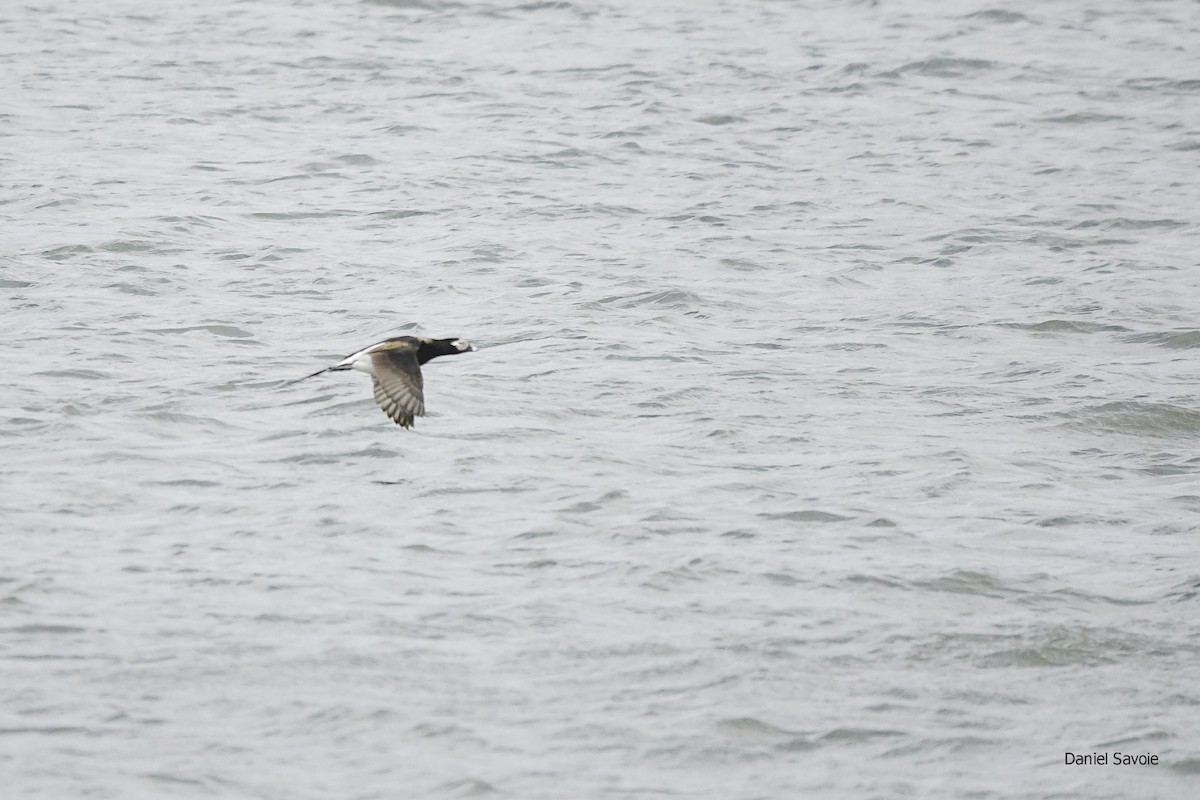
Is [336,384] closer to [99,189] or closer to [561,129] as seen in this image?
[99,189]

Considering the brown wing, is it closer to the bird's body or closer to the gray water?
the bird's body

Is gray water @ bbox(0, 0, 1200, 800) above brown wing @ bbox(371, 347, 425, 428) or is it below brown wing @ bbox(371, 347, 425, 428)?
below

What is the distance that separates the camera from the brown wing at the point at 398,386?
9641 millimetres

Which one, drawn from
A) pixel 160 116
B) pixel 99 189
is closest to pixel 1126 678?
pixel 99 189

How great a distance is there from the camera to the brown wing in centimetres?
964

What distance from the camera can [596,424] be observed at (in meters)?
10.9

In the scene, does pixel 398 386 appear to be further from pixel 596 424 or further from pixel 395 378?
pixel 596 424

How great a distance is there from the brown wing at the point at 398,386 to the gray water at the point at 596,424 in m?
0.39

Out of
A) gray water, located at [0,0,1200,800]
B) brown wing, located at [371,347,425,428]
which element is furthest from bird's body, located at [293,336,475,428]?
gray water, located at [0,0,1200,800]

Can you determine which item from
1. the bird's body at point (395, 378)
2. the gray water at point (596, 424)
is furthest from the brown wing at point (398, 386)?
the gray water at point (596, 424)

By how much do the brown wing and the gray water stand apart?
15.3 inches

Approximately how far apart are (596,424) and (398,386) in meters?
1.64

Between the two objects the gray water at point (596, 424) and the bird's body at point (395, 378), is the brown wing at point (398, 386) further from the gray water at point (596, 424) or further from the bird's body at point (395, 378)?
the gray water at point (596, 424)

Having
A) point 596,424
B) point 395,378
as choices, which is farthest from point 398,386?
point 596,424
